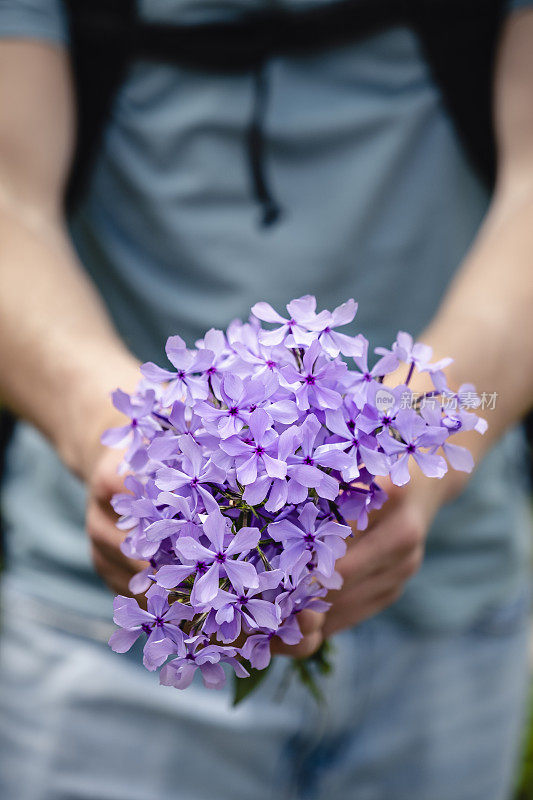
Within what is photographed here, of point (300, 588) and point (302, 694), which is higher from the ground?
point (300, 588)

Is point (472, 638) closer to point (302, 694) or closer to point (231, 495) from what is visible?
point (302, 694)

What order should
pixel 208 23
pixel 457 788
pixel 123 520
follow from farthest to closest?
1. pixel 457 788
2. pixel 208 23
3. pixel 123 520

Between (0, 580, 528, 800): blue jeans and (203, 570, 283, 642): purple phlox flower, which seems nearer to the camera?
(203, 570, 283, 642): purple phlox flower

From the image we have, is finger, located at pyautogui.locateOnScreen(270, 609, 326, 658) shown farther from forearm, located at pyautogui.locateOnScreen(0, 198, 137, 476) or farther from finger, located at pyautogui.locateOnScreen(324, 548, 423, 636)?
forearm, located at pyautogui.locateOnScreen(0, 198, 137, 476)

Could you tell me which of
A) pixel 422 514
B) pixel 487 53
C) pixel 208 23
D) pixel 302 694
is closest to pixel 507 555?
pixel 302 694

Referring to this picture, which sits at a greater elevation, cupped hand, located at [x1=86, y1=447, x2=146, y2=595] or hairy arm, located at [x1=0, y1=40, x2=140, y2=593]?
hairy arm, located at [x1=0, y1=40, x2=140, y2=593]

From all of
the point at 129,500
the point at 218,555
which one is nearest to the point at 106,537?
the point at 129,500

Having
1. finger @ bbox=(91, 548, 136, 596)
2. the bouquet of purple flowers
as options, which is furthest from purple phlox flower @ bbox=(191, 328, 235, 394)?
finger @ bbox=(91, 548, 136, 596)
